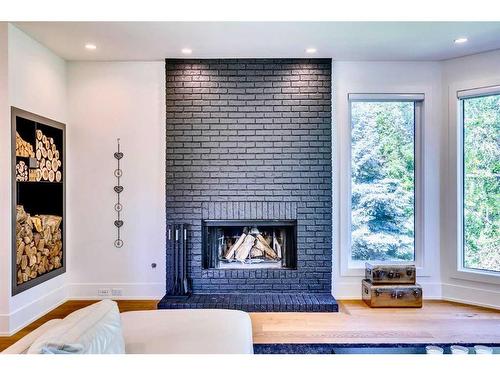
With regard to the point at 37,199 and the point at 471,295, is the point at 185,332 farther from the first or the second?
the point at 471,295

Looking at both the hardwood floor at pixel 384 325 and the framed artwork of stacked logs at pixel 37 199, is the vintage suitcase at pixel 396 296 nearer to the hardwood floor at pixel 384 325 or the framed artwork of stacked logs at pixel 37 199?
the hardwood floor at pixel 384 325

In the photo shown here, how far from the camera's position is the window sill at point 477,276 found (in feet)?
12.5

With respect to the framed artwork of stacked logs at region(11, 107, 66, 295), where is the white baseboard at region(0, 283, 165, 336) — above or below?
below

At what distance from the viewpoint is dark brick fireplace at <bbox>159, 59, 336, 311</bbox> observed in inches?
160

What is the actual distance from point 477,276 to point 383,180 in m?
1.34

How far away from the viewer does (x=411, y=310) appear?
3734mm

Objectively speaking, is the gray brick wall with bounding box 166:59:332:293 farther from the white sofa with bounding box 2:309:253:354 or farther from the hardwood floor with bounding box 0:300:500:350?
the white sofa with bounding box 2:309:253:354

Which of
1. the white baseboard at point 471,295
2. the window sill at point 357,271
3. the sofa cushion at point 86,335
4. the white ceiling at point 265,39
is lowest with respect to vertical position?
the white baseboard at point 471,295

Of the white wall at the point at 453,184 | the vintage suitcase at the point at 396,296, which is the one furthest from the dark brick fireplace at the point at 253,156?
the white wall at the point at 453,184

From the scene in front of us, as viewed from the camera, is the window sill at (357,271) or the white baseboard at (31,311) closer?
the white baseboard at (31,311)

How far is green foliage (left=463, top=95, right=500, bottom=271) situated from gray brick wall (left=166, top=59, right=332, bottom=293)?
1.44 meters

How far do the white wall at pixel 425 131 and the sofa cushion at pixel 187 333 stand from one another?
87.2 inches

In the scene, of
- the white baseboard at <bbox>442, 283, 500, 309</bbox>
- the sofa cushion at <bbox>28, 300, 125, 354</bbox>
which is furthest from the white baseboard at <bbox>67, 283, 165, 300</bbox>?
the white baseboard at <bbox>442, 283, 500, 309</bbox>
